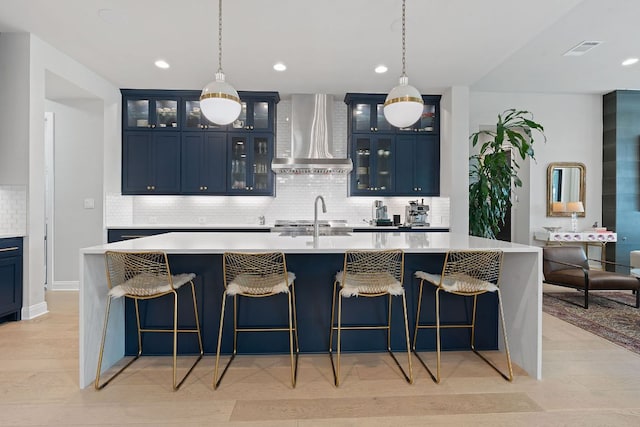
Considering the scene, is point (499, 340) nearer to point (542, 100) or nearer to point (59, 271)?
point (542, 100)

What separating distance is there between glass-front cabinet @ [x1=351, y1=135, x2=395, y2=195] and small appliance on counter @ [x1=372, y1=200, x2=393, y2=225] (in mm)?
205

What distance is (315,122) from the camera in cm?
536

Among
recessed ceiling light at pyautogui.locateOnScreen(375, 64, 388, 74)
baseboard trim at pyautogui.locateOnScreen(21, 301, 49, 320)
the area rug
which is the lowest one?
the area rug

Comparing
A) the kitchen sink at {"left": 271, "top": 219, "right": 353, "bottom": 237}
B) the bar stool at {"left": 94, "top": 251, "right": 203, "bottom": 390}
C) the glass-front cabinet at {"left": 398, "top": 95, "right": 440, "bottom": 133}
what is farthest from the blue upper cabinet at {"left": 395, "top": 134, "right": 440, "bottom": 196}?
the bar stool at {"left": 94, "top": 251, "right": 203, "bottom": 390}

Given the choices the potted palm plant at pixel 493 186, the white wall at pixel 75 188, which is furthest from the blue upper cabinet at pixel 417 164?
the white wall at pixel 75 188

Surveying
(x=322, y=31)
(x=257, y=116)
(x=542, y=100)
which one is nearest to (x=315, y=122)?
(x=257, y=116)

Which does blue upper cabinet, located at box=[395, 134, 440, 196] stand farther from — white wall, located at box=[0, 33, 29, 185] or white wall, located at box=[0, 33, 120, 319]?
white wall, located at box=[0, 33, 29, 185]

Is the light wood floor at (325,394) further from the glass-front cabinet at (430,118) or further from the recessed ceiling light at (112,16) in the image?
the glass-front cabinet at (430,118)

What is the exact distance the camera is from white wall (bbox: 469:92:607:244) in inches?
238

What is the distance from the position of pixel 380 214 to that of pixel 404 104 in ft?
9.64

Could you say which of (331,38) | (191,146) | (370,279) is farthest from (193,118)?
(370,279)

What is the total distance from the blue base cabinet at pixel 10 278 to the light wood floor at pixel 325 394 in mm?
826

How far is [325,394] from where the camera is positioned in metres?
2.19

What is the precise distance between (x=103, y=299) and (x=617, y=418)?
328cm
